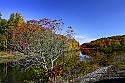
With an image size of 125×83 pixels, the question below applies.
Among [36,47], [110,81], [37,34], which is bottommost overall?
[110,81]

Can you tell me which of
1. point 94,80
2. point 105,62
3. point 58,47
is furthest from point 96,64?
point 94,80

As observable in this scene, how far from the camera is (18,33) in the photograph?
1570 cm

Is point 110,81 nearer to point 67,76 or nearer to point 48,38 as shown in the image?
point 67,76

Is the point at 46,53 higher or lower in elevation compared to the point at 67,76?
higher

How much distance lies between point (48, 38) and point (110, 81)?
→ 5875mm

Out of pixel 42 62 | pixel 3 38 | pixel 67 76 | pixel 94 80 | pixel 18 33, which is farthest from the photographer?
pixel 3 38

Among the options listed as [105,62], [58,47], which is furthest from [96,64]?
[58,47]

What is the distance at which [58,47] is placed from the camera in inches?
522

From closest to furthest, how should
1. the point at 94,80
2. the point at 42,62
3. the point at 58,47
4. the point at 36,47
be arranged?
the point at 94,80 < the point at 42,62 < the point at 36,47 < the point at 58,47

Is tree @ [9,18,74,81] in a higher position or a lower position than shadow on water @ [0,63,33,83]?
higher

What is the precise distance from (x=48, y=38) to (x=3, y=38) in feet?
74.8

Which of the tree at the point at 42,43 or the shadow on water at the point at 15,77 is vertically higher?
the tree at the point at 42,43

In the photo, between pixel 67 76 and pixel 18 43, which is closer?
pixel 67 76

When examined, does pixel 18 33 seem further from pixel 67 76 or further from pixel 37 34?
pixel 67 76
